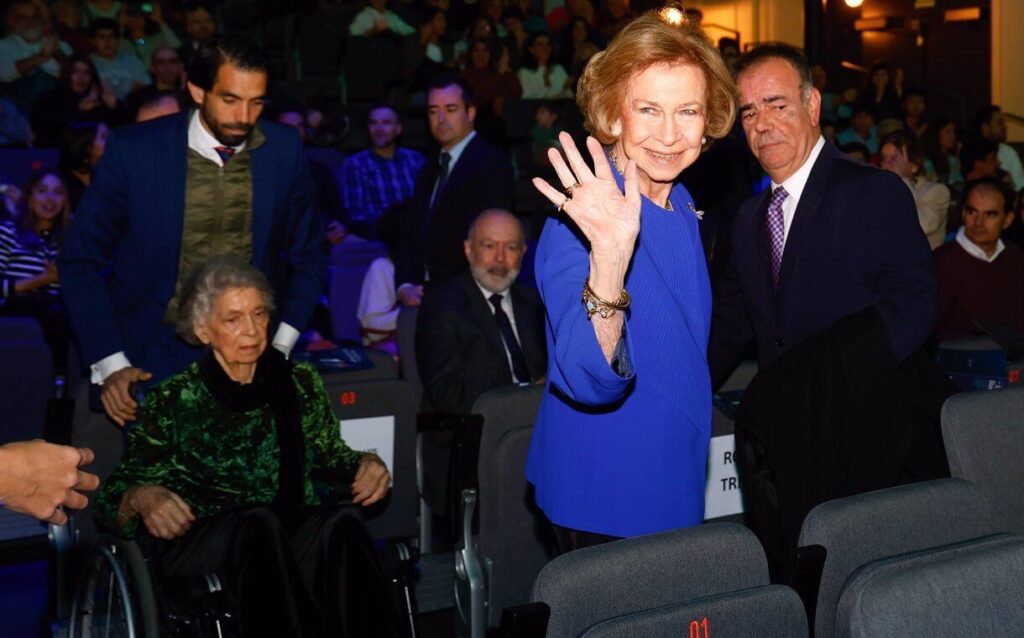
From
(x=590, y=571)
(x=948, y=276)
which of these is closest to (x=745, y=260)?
(x=590, y=571)

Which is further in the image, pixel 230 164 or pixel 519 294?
pixel 519 294

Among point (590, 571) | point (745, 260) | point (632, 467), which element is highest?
point (745, 260)

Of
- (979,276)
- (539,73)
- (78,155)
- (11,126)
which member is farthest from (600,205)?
(539,73)

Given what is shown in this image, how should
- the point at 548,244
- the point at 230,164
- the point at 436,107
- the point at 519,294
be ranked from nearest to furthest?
the point at 548,244, the point at 230,164, the point at 519,294, the point at 436,107

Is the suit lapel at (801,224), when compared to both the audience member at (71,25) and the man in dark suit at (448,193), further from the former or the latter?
the audience member at (71,25)

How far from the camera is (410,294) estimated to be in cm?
494

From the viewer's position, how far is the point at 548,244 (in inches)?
66.4

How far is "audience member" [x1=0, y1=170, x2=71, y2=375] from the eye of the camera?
17.4 ft

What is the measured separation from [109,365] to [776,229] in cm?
164

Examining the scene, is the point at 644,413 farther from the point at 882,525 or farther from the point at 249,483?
the point at 249,483

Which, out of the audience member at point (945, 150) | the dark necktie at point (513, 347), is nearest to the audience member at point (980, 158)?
the audience member at point (945, 150)

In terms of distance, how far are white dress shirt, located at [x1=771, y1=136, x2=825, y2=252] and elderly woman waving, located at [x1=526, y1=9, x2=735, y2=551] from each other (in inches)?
26.2

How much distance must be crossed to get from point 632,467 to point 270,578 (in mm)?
1256

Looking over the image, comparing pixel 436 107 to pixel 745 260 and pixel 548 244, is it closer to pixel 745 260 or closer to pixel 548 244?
pixel 745 260
